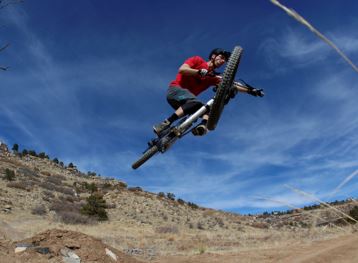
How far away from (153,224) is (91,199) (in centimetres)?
561

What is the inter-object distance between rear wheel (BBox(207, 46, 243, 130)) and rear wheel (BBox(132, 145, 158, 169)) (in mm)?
1518

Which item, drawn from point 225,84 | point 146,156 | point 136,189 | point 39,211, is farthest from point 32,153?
point 225,84

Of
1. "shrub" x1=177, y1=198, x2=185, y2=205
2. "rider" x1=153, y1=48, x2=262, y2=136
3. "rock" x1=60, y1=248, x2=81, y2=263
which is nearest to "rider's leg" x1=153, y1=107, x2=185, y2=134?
"rider" x1=153, y1=48, x2=262, y2=136

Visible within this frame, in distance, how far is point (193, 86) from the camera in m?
7.91

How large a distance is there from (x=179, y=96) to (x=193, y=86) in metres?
0.35

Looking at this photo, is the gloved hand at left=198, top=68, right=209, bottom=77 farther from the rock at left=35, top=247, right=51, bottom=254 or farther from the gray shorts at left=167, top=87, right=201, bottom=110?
the rock at left=35, top=247, right=51, bottom=254

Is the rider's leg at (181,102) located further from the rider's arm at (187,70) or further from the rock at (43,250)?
the rock at (43,250)

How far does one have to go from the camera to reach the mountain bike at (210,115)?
7073mm

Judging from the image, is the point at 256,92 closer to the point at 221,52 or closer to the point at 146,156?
the point at 221,52

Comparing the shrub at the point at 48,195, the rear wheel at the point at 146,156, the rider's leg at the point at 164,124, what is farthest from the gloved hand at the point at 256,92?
the shrub at the point at 48,195

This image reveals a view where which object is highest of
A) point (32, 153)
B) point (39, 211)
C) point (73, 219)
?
point (32, 153)

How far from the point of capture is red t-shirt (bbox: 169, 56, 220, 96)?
7.46 m

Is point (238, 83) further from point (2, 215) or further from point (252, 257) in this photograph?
point (2, 215)

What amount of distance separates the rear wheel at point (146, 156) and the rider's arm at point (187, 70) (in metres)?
1.75
